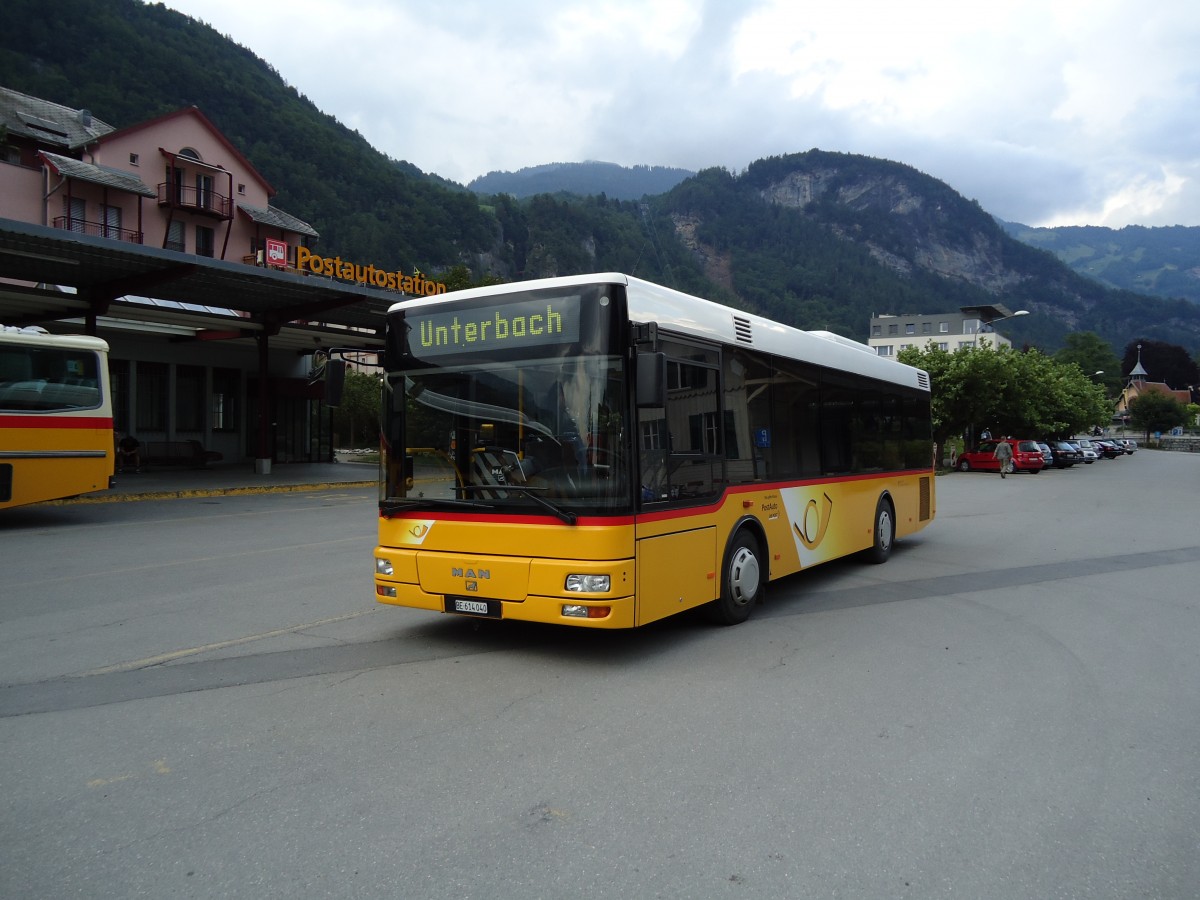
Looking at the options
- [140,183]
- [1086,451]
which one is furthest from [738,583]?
[1086,451]

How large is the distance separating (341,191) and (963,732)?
83622 millimetres

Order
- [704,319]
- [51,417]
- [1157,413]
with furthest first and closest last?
1. [1157,413]
2. [51,417]
3. [704,319]

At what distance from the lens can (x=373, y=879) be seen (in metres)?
3.11

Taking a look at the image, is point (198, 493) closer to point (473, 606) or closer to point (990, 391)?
point (473, 606)

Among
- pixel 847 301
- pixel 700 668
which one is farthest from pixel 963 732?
pixel 847 301

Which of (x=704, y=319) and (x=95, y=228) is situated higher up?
(x=95, y=228)

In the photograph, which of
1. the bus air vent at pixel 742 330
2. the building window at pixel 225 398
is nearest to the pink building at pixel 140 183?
the building window at pixel 225 398

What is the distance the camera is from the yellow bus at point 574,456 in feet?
19.2

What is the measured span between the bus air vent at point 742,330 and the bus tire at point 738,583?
1.73m

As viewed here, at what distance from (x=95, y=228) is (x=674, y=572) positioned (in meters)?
44.3

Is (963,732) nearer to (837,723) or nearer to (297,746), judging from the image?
(837,723)

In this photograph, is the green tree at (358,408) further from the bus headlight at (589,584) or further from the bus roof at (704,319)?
the bus headlight at (589,584)

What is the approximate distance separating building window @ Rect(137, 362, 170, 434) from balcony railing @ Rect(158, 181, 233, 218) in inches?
701

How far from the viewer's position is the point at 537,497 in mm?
5980
